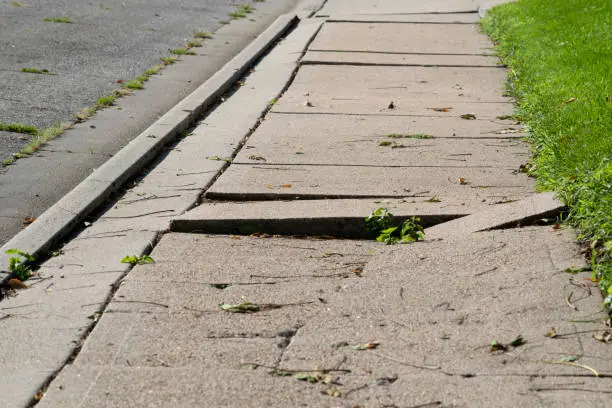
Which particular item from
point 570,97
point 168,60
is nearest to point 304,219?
point 570,97

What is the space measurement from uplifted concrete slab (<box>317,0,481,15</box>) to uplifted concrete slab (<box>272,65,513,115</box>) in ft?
16.7

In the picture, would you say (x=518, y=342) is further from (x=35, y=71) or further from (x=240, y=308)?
(x=35, y=71)

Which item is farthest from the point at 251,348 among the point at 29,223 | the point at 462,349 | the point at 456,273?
the point at 29,223

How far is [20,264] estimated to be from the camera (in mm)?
4789

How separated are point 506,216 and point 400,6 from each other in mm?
11272

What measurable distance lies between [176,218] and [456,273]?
1.74m

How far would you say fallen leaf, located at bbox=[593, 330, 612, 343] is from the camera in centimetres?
369

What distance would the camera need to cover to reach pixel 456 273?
4.51 metres

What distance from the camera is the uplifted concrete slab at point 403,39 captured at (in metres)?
11.6

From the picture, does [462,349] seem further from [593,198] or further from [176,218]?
[176,218]

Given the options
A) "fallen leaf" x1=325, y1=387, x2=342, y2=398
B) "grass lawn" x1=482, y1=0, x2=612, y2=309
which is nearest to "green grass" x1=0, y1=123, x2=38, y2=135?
"grass lawn" x1=482, y1=0, x2=612, y2=309

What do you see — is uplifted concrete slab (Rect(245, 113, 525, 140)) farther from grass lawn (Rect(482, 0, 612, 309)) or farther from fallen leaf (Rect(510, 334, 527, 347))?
fallen leaf (Rect(510, 334, 527, 347))

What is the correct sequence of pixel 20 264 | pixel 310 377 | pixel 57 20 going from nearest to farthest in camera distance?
pixel 310 377, pixel 20 264, pixel 57 20

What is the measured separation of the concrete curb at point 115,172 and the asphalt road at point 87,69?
8.5 inches
